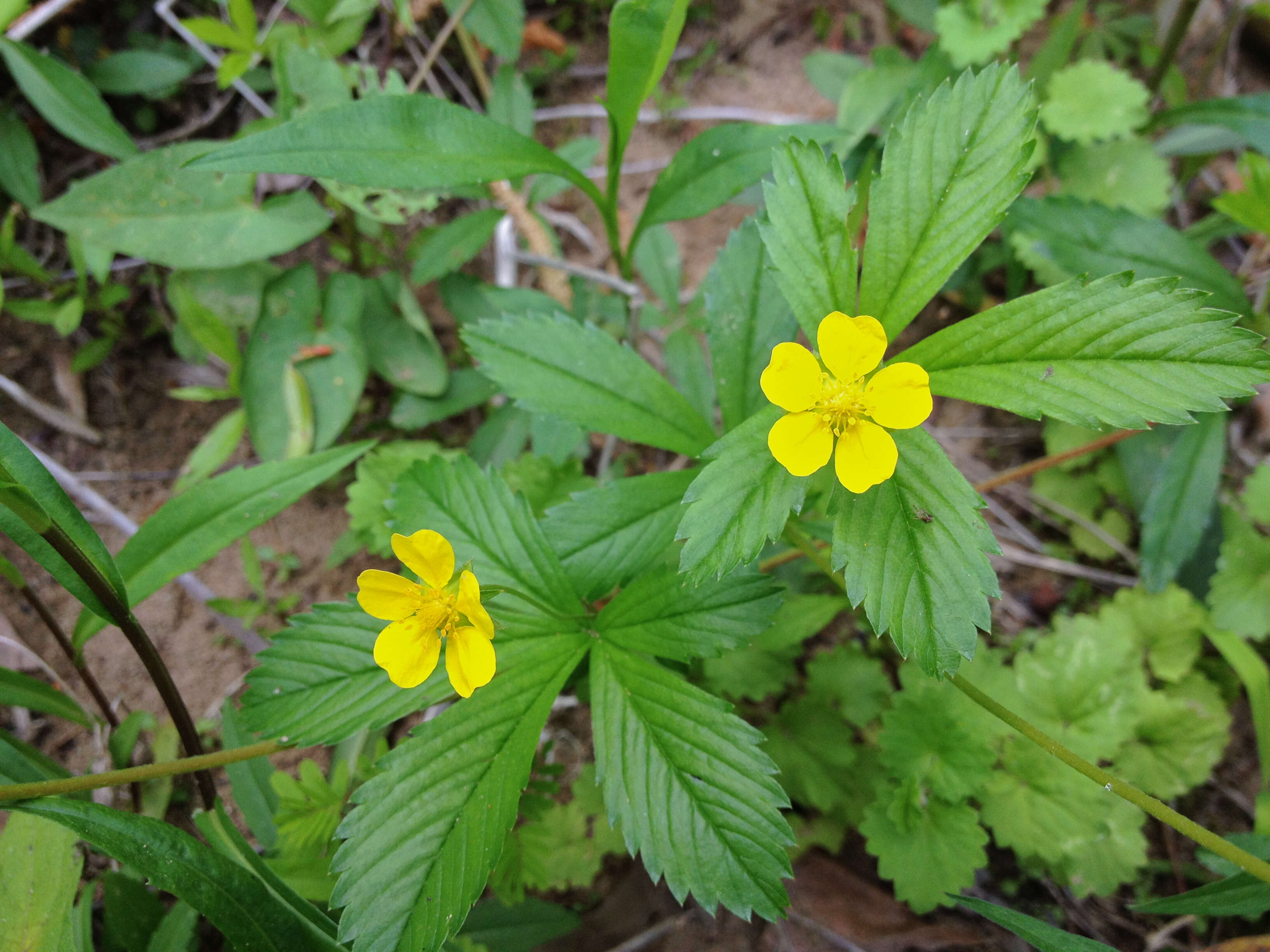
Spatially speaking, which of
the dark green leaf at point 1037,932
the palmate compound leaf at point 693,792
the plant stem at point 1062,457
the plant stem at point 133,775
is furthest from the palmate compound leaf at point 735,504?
the plant stem at point 1062,457

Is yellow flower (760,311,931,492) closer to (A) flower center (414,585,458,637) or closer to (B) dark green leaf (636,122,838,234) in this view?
(A) flower center (414,585,458,637)

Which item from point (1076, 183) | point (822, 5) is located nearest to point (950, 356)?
point (1076, 183)

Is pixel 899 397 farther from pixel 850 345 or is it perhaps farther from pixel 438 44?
pixel 438 44

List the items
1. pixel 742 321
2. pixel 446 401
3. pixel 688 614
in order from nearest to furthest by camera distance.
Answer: pixel 688 614 < pixel 742 321 < pixel 446 401

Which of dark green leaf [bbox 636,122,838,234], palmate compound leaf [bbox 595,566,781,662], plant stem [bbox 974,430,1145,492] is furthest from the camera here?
plant stem [bbox 974,430,1145,492]

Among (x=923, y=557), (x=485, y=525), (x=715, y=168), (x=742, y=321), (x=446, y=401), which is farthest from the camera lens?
(x=446, y=401)

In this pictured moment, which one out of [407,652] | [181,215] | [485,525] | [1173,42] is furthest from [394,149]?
[1173,42]

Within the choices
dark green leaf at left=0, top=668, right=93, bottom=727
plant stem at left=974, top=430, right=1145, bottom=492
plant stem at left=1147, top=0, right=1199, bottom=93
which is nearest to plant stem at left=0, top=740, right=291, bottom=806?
dark green leaf at left=0, top=668, right=93, bottom=727
